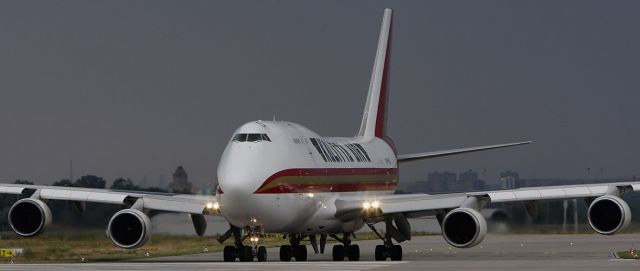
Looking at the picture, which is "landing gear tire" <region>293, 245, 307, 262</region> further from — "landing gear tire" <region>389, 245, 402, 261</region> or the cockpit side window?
the cockpit side window

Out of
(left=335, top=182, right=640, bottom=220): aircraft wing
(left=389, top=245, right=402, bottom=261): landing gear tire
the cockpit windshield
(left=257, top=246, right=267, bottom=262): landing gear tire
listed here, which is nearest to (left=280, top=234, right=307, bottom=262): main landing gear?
(left=335, top=182, right=640, bottom=220): aircraft wing

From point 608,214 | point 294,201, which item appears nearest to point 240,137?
point 294,201

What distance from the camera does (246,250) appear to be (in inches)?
1512

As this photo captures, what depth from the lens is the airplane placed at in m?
36.5

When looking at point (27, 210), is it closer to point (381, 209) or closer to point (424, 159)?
point (381, 209)

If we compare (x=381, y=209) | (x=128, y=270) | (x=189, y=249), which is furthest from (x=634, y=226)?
(x=128, y=270)

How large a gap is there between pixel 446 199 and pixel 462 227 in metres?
1.47

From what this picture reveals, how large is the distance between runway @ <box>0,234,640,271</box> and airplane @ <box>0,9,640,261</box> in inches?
43.7

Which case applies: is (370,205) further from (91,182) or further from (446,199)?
(91,182)

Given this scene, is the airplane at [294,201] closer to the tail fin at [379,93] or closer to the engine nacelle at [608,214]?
the engine nacelle at [608,214]

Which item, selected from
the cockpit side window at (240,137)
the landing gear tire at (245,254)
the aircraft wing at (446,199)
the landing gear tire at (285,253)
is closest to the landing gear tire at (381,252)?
the aircraft wing at (446,199)

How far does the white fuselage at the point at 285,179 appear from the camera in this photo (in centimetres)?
3600

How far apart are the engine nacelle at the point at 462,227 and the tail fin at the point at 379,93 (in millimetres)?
13599

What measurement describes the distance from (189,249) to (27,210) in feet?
47.4
